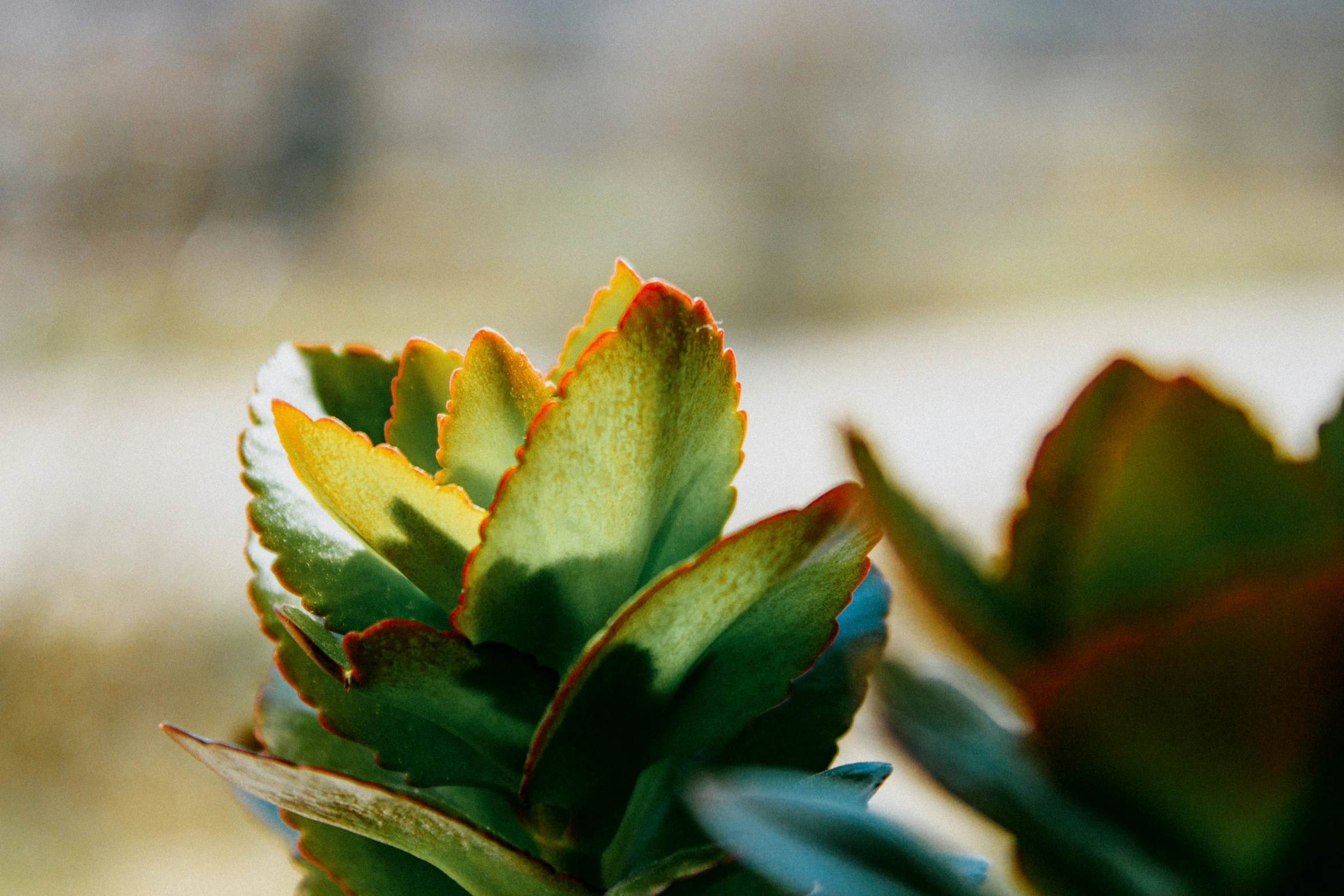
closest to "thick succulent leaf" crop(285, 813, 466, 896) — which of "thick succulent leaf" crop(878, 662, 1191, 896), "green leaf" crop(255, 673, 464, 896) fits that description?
"green leaf" crop(255, 673, 464, 896)

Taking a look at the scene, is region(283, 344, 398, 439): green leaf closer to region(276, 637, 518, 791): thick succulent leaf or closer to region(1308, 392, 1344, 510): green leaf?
region(276, 637, 518, 791): thick succulent leaf

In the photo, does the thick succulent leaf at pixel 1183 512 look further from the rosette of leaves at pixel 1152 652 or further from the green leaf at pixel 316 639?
the green leaf at pixel 316 639

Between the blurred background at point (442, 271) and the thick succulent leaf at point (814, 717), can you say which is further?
the blurred background at point (442, 271)

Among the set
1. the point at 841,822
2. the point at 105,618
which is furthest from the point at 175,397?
the point at 841,822

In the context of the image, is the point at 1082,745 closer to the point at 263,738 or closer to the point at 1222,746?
the point at 1222,746

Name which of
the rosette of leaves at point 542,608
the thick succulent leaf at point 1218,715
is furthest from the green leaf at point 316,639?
the thick succulent leaf at point 1218,715

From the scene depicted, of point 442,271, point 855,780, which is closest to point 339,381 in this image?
point 855,780
